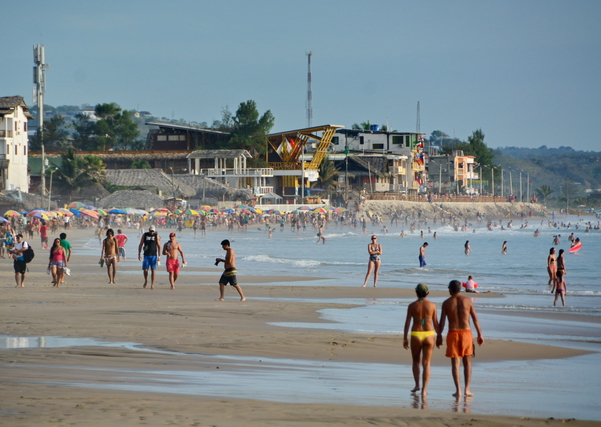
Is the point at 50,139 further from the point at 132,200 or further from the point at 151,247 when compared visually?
the point at 151,247

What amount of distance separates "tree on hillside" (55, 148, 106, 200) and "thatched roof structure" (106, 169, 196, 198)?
2.29 meters

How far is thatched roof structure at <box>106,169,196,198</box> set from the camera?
209ft

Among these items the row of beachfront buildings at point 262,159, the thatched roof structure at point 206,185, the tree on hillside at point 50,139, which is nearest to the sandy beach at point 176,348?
the row of beachfront buildings at point 262,159

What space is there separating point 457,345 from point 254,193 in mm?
64103

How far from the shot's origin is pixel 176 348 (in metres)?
8.84

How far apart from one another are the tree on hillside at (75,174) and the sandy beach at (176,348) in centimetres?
4523

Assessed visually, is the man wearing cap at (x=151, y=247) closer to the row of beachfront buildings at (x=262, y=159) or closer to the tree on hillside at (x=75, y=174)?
the row of beachfront buildings at (x=262, y=159)

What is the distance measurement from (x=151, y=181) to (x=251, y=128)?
17.1m

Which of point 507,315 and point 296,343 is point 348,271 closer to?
point 507,315

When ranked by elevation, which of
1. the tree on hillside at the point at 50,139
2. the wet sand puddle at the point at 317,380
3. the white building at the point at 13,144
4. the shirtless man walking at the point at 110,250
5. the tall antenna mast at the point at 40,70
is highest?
the tall antenna mast at the point at 40,70

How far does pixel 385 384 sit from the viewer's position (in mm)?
7480

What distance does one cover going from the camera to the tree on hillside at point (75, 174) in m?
62.2

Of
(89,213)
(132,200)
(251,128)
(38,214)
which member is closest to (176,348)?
(38,214)

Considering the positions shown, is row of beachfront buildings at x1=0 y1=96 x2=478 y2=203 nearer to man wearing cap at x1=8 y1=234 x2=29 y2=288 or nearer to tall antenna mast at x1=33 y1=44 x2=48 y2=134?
tall antenna mast at x1=33 y1=44 x2=48 y2=134
